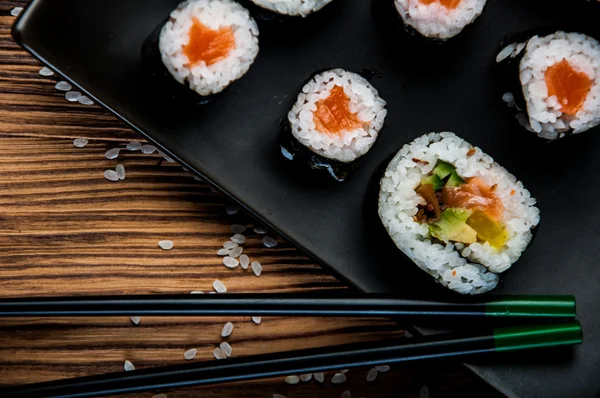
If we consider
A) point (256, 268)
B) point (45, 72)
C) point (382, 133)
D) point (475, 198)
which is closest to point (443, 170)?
point (475, 198)

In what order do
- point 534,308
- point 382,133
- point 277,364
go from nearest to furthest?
point 277,364 < point 534,308 < point 382,133

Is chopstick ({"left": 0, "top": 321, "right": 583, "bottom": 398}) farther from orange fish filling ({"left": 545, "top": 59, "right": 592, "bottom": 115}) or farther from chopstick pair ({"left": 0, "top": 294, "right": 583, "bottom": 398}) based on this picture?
orange fish filling ({"left": 545, "top": 59, "right": 592, "bottom": 115})

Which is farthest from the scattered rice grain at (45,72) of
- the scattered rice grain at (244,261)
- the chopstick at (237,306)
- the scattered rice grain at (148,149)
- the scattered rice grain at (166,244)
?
→ the scattered rice grain at (244,261)

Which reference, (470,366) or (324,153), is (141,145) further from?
(470,366)

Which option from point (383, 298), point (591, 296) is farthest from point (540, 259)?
point (383, 298)

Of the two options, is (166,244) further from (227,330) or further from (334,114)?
(334,114)
